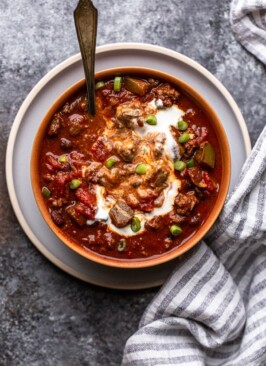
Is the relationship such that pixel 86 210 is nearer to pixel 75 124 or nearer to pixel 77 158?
pixel 77 158

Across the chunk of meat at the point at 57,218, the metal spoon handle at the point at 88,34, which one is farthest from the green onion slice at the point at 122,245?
the metal spoon handle at the point at 88,34

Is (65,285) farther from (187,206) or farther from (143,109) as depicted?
(143,109)

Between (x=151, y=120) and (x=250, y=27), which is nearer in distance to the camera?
(x=151, y=120)

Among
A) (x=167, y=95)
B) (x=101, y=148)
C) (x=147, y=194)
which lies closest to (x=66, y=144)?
(x=101, y=148)

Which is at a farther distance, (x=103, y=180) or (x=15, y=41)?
(x=15, y=41)

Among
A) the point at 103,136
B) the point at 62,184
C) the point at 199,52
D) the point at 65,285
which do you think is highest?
the point at 199,52

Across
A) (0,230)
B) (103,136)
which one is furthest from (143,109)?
(0,230)
